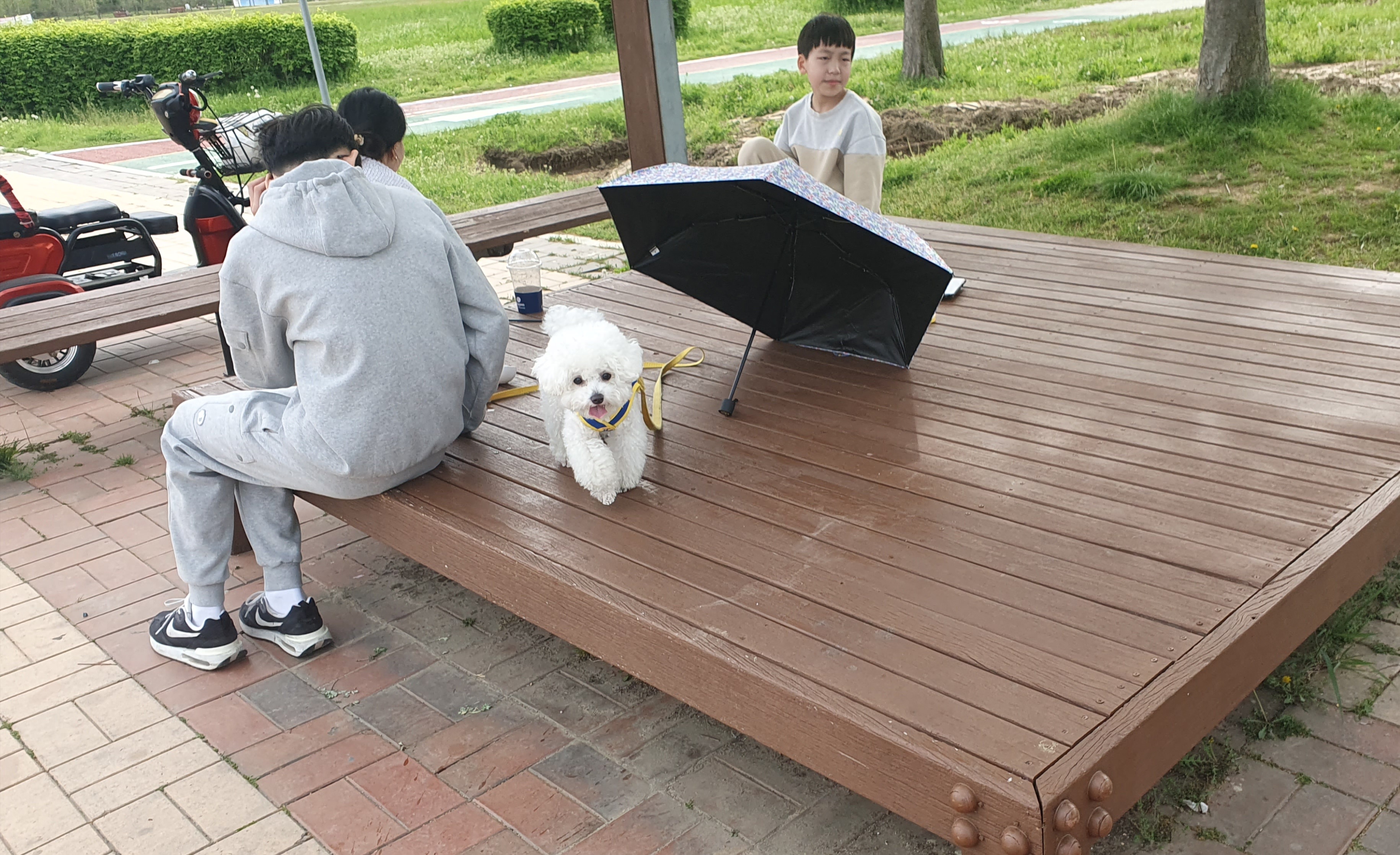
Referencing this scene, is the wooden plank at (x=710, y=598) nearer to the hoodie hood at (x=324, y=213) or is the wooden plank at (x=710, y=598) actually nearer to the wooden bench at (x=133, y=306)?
the hoodie hood at (x=324, y=213)

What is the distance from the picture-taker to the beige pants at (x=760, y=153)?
14.9 feet

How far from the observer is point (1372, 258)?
573 centimetres

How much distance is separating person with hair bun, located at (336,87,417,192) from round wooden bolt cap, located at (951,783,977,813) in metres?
2.48

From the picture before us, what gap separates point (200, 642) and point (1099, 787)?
2.63 m

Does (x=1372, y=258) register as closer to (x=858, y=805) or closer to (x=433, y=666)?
(x=858, y=805)

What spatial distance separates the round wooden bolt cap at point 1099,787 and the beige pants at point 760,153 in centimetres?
321

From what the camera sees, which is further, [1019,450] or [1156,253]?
[1156,253]

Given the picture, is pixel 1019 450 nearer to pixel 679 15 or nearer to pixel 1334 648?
pixel 1334 648

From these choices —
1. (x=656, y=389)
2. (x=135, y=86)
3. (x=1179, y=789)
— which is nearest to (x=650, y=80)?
(x=135, y=86)

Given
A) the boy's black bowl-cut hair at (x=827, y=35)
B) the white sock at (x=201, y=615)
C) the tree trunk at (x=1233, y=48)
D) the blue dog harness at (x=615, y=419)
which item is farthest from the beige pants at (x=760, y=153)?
the tree trunk at (x=1233, y=48)

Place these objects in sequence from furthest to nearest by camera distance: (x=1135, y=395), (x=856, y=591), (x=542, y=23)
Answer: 1. (x=542, y=23)
2. (x=1135, y=395)
3. (x=856, y=591)

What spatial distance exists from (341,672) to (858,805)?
63.1 inches

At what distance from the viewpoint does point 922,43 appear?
40.7ft

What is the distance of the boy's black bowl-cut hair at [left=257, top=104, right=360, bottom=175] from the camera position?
2908 millimetres
